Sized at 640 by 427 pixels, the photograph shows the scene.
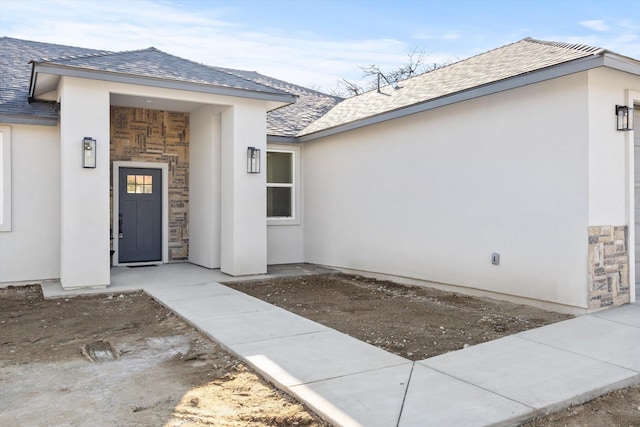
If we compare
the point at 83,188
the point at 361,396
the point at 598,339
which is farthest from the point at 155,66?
the point at 598,339

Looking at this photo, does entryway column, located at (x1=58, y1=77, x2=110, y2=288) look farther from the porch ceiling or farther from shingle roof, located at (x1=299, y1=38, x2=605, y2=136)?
shingle roof, located at (x1=299, y1=38, x2=605, y2=136)

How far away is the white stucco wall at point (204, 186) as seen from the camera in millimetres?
9867

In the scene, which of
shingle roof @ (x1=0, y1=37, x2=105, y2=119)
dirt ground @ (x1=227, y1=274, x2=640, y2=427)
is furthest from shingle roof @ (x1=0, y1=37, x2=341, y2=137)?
dirt ground @ (x1=227, y1=274, x2=640, y2=427)

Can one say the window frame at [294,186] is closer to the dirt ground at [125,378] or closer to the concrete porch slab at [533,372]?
the dirt ground at [125,378]

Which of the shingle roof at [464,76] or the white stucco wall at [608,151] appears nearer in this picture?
the white stucco wall at [608,151]

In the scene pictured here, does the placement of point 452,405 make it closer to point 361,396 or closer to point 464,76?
point 361,396

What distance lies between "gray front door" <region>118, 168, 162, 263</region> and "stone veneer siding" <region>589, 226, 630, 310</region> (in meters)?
8.33

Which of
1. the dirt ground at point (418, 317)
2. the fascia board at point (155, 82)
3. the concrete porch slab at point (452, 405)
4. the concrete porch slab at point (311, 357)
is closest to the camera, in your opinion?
the concrete porch slab at point (452, 405)

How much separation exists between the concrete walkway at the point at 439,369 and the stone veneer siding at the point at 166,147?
499cm

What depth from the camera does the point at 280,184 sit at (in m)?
11.3

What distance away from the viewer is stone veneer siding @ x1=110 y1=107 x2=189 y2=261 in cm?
1020

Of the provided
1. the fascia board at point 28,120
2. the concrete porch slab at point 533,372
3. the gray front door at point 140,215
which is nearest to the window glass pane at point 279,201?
the gray front door at point 140,215

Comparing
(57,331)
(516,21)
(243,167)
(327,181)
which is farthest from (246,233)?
(516,21)

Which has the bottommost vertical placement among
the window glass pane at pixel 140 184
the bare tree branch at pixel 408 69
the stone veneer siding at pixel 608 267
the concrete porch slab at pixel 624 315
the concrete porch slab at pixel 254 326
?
the concrete porch slab at pixel 254 326
